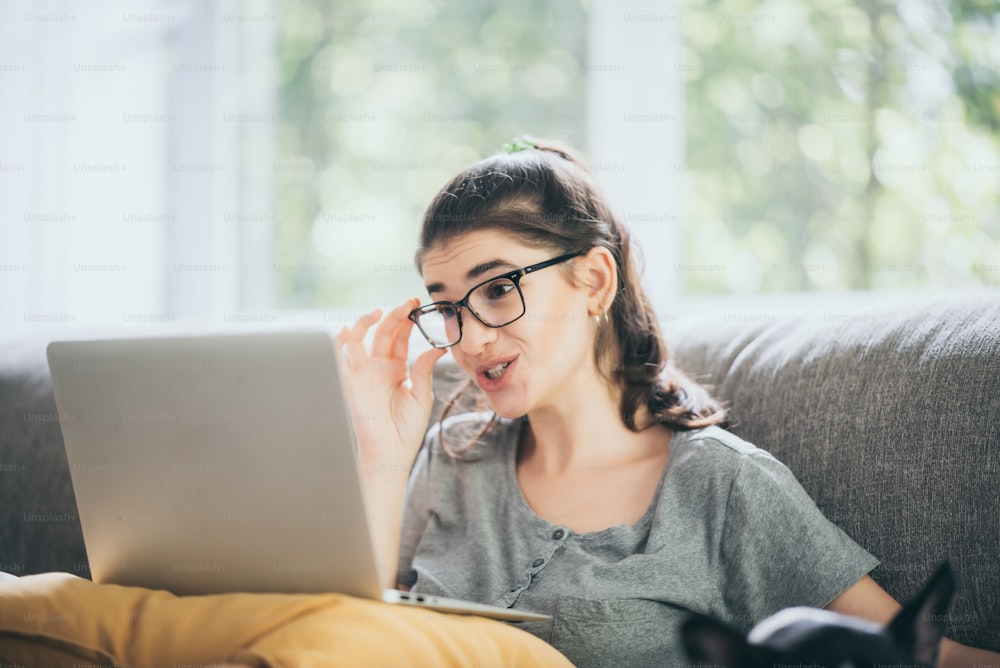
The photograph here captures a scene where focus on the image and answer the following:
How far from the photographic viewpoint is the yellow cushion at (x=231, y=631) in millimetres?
892

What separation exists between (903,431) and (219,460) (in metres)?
0.91

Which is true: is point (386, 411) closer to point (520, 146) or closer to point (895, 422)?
point (520, 146)

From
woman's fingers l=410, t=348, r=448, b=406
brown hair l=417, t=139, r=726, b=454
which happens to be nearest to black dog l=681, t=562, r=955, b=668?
brown hair l=417, t=139, r=726, b=454

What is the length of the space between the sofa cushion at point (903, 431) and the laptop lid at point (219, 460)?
687 millimetres

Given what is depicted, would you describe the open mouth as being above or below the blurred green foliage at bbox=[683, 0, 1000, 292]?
below

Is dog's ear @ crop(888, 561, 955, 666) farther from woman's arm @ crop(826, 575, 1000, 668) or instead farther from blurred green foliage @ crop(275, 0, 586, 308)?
blurred green foliage @ crop(275, 0, 586, 308)

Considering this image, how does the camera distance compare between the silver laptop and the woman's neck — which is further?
the woman's neck

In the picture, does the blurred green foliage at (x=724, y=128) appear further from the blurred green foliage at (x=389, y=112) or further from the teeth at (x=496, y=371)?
the teeth at (x=496, y=371)

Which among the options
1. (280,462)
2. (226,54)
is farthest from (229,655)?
(226,54)

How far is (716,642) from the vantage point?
0.78 metres

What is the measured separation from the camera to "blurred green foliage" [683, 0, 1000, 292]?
209 cm

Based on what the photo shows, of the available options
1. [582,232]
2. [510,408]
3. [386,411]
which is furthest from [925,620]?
[386,411]

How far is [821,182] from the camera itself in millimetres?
2307

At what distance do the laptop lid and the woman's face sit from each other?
17.0 inches
